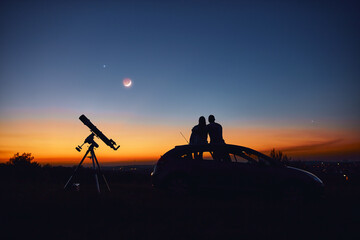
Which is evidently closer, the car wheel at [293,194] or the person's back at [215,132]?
the car wheel at [293,194]

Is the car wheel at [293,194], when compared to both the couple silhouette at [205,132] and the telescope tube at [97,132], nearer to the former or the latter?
the couple silhouette at [205,132]

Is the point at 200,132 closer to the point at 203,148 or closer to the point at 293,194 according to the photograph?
the point at 203,148

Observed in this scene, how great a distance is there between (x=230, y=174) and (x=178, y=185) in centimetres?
152

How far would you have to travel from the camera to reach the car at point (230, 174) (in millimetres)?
7945

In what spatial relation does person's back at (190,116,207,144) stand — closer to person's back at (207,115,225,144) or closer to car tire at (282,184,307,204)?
person's back at (207,115,225,144)

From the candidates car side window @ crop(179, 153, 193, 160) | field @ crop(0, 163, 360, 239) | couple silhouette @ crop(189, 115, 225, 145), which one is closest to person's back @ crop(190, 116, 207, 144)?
couple silhouette @ crop(189, 115, 225, 145)

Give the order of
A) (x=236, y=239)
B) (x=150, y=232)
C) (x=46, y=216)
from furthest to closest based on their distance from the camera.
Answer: (x=46, y=216) < (x=150, y=232) < (x=236, y=239)

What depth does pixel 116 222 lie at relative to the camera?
526 centimetres

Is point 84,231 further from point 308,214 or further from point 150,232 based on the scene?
point 308,214

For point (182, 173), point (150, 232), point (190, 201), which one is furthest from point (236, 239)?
point (182, 173)

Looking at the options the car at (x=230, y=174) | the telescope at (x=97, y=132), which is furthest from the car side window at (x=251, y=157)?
the telescope at (x=97, y=132)

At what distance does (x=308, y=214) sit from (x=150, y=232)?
369 centimetres

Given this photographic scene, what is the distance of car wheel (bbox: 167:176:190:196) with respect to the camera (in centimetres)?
812

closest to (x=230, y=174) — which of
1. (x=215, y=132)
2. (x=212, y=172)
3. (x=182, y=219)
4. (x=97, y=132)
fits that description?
(x=212, y=172)
